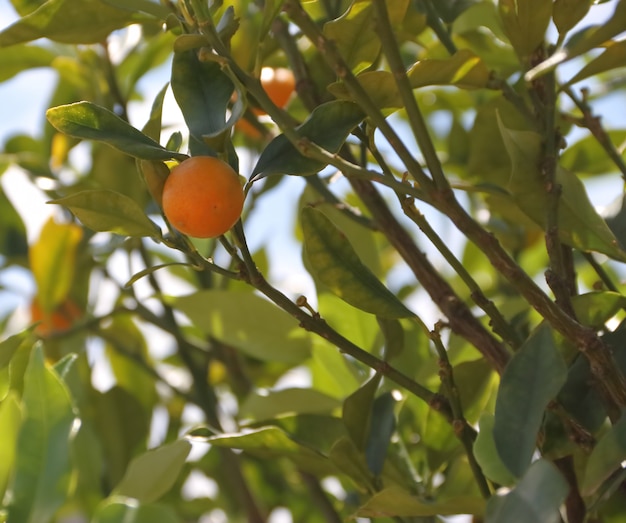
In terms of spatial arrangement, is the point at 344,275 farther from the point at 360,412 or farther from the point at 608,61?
the point at 608,61

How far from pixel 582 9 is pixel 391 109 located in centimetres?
14

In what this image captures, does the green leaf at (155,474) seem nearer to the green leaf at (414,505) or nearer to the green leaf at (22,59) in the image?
the green leaf at (414,505)

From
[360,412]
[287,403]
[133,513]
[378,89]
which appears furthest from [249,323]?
[133,513]

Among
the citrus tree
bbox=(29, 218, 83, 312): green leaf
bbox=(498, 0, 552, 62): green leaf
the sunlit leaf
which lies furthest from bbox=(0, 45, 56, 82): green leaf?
the sunlit leaf

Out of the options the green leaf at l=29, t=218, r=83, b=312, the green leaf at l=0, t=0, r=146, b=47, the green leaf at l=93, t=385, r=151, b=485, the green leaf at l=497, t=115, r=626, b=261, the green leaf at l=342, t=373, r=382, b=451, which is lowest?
the green leaf at l=93, t=385, r=151, b=485

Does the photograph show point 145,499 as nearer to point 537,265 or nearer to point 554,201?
point 554,201

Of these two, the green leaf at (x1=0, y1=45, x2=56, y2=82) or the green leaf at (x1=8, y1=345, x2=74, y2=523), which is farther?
the green leaf at (x1=0, y1=45, x2=56, y2=82)

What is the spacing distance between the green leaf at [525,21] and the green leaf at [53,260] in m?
0.58

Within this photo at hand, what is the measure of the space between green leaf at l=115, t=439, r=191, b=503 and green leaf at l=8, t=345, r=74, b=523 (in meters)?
0.19

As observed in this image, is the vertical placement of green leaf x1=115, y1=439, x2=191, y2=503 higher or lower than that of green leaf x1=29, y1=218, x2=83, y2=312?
lower

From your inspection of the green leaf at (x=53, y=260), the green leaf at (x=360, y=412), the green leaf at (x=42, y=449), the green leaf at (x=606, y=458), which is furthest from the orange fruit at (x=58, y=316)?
the green leaf at (x=606, y=458)

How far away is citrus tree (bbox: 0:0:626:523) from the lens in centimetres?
48

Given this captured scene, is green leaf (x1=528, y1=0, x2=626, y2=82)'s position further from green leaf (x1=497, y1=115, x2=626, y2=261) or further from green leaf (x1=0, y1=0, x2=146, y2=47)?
green leaf (x1=0, y1=0, x2=146, y2=47)

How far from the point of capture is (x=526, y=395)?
473 millimetres
